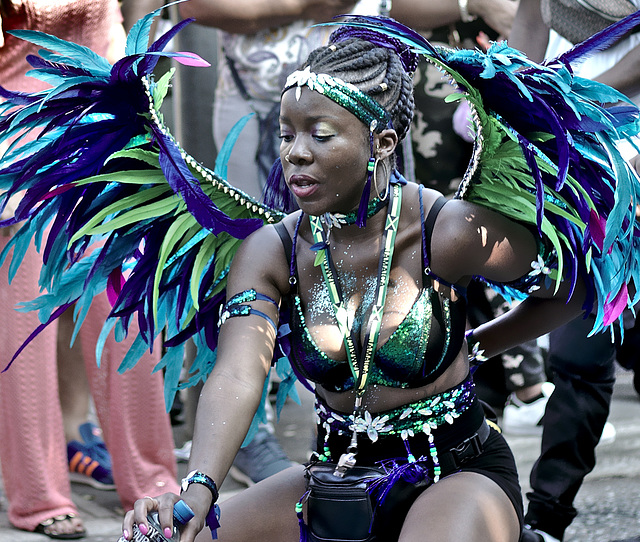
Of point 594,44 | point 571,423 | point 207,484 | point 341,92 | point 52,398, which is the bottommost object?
point 52,398

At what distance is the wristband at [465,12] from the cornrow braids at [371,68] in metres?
1.94

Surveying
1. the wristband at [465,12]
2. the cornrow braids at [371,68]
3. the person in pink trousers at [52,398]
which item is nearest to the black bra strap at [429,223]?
the cornrow braids at [371,68]

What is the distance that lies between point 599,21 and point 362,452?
6.23 ft

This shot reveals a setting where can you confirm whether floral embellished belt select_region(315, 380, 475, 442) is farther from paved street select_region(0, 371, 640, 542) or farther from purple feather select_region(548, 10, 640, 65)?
paved street select_region(0, 371, 640, 542)

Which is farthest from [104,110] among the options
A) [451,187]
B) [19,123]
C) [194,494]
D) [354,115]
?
[451,187]

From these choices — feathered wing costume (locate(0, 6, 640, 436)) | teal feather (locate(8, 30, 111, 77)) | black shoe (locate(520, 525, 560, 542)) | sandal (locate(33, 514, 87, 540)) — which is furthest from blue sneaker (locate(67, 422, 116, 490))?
teal feather (locate(8, 30, 111, 77))

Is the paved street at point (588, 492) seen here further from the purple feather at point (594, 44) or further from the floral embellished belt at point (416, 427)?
the purple feather at point (594, 44)

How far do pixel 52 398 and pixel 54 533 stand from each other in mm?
467

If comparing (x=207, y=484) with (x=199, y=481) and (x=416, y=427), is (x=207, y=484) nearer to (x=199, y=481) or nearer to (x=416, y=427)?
(x=199, y=481)

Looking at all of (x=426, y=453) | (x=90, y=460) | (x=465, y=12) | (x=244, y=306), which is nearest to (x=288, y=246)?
(x=244, y=306)

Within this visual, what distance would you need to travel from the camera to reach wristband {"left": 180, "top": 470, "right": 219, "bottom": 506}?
184cm

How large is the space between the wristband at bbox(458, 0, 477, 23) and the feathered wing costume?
1.86 metres

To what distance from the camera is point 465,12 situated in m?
4.13

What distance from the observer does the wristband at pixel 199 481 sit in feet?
6.04
